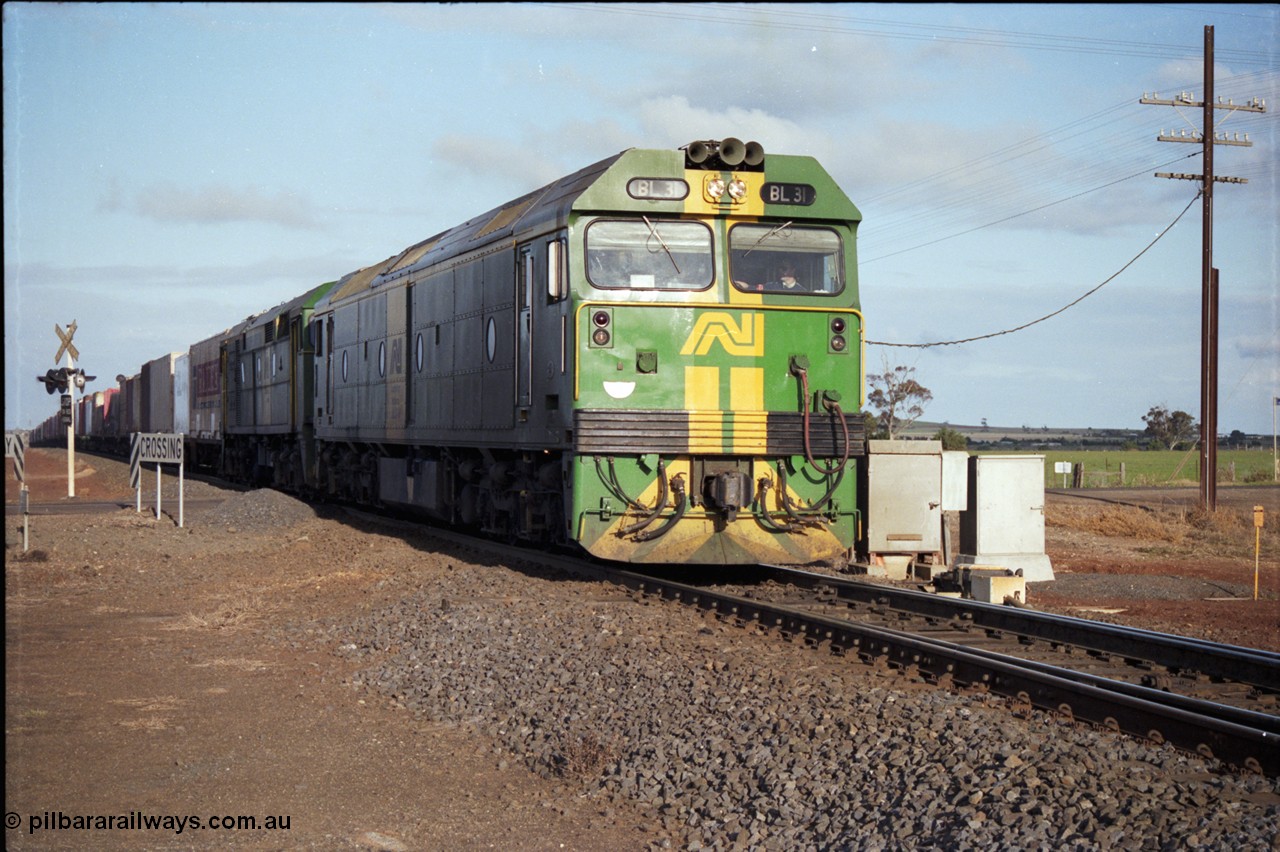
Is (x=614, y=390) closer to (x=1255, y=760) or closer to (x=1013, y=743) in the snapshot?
(x=1013, y=743)

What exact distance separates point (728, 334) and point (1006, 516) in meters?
5.46

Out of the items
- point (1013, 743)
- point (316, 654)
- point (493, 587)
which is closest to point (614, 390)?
point (493, 587)

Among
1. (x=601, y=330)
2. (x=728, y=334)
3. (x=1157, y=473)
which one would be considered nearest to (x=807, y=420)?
(x=728, y=334)

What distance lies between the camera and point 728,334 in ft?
39.4

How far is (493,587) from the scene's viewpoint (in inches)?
496

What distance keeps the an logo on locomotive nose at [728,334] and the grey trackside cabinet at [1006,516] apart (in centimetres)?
462

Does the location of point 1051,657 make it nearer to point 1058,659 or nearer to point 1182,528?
point 1058,659

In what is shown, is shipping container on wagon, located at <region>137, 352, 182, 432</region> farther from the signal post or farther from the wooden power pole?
the wooden power pole

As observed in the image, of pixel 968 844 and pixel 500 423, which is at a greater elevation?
pixel 500 423

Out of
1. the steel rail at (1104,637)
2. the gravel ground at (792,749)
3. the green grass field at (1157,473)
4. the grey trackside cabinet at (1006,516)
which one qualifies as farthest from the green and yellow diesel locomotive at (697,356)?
the green grass field at (1157,473)

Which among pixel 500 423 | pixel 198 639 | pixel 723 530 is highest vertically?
pixel 500 423

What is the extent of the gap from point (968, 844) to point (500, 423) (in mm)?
9546

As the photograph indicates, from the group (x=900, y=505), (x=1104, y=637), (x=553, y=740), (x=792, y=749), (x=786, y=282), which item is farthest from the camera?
(x=900, y=505)

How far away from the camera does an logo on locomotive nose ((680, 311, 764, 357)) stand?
39.2 feet
